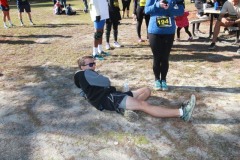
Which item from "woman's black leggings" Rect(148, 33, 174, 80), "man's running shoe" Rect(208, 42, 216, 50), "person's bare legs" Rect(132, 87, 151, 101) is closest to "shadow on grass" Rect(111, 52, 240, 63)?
"man's running shoe" Rect(208, 42, 216, 50)

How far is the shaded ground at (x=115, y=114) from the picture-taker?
4.00m

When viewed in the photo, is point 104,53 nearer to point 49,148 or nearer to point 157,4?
point 157,4

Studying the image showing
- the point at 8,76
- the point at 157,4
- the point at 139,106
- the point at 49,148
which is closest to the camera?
the point at 49,148

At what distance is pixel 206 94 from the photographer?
5.61m

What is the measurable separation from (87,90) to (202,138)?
1.92 m

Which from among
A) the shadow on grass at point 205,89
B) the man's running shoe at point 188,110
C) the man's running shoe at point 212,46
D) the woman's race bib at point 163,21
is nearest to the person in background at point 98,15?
the woman's race bib at point 163,21

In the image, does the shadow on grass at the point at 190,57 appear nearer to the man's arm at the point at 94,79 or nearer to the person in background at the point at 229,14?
the person in background at the point at 229,14

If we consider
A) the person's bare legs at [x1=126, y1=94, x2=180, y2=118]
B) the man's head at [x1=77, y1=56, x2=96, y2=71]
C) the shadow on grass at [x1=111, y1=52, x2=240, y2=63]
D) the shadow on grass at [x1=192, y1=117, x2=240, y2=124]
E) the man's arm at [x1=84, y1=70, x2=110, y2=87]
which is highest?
the man's head at [x1=77, y1=56, x2=96, y2=71]

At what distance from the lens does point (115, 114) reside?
197 inches

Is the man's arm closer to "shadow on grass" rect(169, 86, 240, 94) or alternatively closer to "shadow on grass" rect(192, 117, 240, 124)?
"shadow on grass" rect(192, 117, 240, 124)

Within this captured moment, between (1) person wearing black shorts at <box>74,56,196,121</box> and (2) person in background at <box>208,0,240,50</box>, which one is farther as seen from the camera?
(2) person in background at <box>208,0,240,50</box>

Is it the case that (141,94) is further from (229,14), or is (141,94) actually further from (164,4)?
(229,14)

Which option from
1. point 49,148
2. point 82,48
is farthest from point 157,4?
point 82,48

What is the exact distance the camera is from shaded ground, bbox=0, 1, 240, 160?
4004mm
